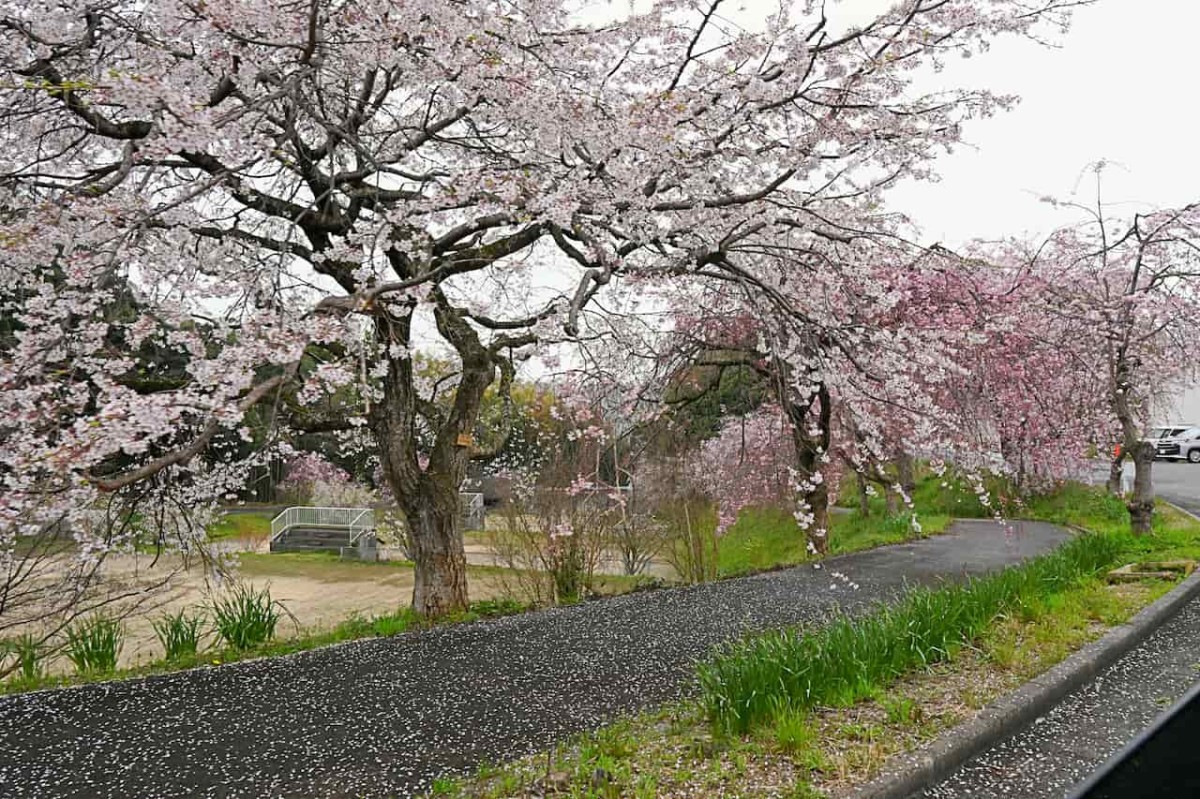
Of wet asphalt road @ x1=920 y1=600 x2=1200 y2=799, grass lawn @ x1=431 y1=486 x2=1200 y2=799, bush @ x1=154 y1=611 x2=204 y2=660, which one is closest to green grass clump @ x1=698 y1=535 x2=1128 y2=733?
grass lawn @ x1=431 y1=486 x2=1200 y2=799

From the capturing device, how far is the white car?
23.4 meters

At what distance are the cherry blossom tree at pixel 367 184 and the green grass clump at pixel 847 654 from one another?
2.16 m

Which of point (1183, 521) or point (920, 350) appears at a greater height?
point (920, 350)

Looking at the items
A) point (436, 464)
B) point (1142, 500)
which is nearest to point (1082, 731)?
point (436, 464)

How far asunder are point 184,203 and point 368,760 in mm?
3120

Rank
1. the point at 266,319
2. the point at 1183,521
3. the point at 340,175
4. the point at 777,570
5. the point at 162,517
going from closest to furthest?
the point at 266,319 → the point at 340,175 → the point at 162,517 → the point at 777,570 → the point at 1183,521

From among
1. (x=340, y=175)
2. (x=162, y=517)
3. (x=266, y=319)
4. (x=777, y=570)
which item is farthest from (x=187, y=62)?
(x=777, y=570)

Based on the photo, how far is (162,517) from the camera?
5.91m

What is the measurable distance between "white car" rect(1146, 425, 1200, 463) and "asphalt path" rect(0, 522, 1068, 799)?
2358cm

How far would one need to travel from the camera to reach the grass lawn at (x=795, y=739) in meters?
2.77

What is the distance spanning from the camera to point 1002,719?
3367 mm

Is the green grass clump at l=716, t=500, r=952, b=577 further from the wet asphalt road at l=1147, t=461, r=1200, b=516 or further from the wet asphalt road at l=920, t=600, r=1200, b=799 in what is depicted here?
the wet asphalt road at l=920, t=600, r=1200, b=799

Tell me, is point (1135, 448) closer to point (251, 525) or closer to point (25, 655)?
point (25, 655)

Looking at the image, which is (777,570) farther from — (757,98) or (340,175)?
(340,175)
